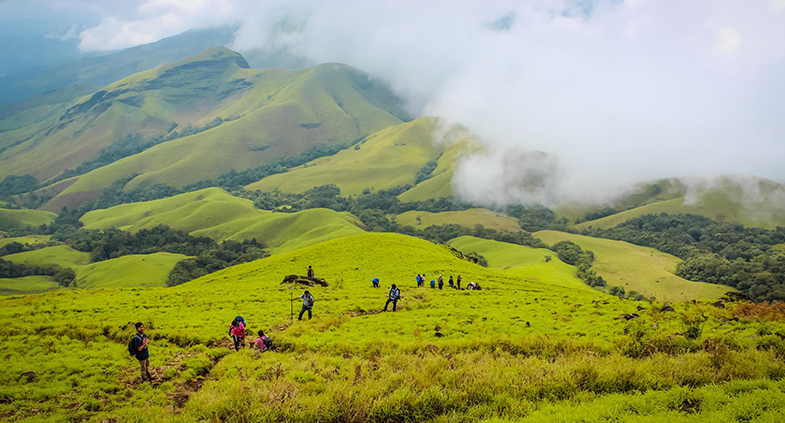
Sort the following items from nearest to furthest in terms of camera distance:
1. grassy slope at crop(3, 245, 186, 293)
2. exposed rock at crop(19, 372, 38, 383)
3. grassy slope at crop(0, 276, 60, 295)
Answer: exposed rock at crop(19, 372, 38, 383) < grassy slope at crop(3, 245, 186, 293) < grassy slope at crop(0, 276, 60, 295)

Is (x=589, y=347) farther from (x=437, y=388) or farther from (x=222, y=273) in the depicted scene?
(x=222, y=273)

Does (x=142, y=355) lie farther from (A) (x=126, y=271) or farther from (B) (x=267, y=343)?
(A) (x=126, y=271)

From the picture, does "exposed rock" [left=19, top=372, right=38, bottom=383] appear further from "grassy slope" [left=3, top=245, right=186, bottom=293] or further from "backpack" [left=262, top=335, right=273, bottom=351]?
"grassy slope" [left=3, top=245, right=186, bottom=293]

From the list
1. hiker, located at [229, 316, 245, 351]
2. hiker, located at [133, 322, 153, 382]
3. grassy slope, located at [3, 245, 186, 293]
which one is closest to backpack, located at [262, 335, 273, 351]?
hiker, located at [229, 316, 245, 351]

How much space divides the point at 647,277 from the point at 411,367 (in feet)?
550

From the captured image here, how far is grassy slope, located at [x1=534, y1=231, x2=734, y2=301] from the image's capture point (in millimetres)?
129000

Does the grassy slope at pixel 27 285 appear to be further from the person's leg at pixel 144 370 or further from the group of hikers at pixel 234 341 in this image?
the person's leg at pixel 144 370

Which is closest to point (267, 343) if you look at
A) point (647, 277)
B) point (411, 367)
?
point (411, 367)

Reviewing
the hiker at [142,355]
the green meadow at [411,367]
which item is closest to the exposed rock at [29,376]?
the green meadow at [411,367]

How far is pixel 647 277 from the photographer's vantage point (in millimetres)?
153375

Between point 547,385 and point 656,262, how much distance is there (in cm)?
19870

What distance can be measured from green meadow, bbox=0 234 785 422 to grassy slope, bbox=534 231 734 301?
119894mm

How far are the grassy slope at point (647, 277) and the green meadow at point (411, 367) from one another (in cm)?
11989

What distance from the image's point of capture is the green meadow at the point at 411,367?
1289cm
